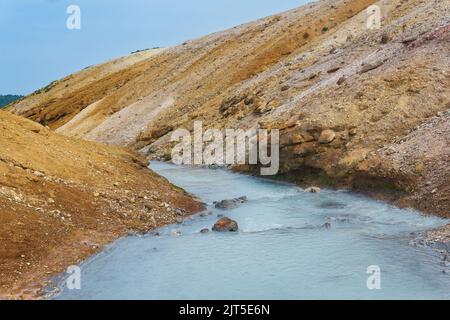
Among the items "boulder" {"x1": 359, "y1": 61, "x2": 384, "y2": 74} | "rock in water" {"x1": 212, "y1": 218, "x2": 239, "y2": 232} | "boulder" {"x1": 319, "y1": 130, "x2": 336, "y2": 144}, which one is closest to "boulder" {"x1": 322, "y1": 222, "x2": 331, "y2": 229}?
"rock in water" {"x1": 212, "y1": 218, "x2": 239, "y2": 232}

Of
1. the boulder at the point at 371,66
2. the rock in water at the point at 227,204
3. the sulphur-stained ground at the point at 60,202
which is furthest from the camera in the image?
the boulder at the point at 371,66

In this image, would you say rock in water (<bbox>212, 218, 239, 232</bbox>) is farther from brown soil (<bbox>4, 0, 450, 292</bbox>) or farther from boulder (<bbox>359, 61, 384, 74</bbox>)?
boulder (<bbox>359, 61, 384, 74</bbox>)

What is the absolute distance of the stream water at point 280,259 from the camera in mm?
11547

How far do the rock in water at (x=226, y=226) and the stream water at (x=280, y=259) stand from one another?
31cm

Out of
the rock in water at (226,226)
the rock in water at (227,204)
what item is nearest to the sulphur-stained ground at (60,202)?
the rock in water at (227,204)

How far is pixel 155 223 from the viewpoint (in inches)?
697

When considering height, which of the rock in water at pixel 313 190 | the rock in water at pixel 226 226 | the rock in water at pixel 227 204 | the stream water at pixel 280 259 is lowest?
the stream water at pixel 280 259

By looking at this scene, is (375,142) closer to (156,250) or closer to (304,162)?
(304,162)

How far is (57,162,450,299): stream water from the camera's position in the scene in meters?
11.5

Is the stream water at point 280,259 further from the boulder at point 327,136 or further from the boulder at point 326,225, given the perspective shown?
the boulder at point 327,136

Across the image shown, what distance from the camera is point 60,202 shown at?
16.7 m

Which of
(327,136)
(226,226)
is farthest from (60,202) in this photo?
(327,136)

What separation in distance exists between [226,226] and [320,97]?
14.4 meters
